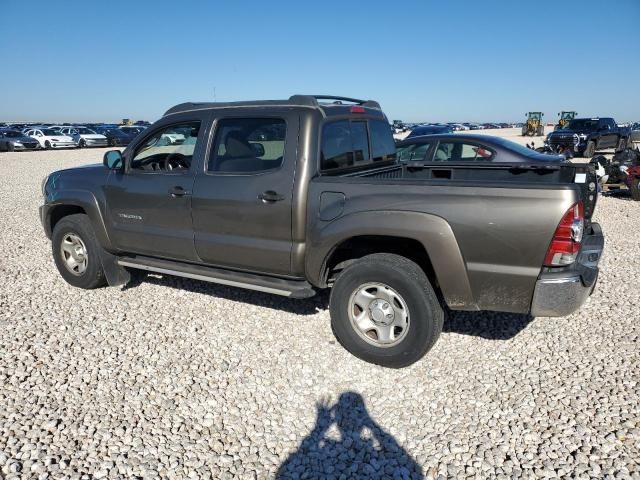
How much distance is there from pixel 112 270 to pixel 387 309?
3.10 meters

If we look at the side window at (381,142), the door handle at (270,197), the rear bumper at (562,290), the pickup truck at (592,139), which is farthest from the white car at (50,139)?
the rear bumper at (562,290)

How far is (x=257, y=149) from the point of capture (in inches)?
158

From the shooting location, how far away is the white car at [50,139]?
102 feet

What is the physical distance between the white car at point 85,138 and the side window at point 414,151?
30.2 meters

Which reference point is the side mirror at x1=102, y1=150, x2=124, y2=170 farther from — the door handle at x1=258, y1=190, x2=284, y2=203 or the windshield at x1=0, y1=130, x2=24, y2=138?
the windshield at x1=0, y1=130, x2=24, y2=138

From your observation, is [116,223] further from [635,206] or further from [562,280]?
[635,206]

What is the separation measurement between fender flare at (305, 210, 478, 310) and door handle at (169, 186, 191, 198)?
4.76ft

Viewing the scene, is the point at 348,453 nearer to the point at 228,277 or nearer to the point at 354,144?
the point at 228,277

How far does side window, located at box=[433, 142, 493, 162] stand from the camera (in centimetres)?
805

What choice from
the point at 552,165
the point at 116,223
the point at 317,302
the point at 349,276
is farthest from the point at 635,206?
the point at 116,223

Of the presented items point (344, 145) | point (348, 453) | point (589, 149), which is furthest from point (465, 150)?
point (589, 149)

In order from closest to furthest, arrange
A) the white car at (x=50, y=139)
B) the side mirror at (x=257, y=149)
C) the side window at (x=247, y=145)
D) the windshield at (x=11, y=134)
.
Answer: the side window at (x=247, y=145) → the side mirror at (x=257, y=149) → the windshield at (x=11, y=134) → the white car at (x=50, y=139)

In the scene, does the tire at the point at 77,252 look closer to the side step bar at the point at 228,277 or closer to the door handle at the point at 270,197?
the side step bar at the point at 228,277

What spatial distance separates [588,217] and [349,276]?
1949 mm
